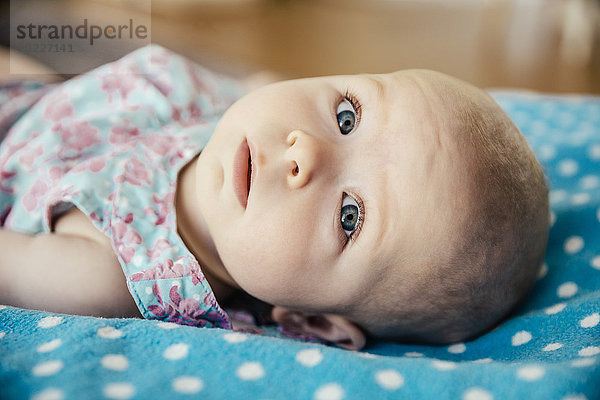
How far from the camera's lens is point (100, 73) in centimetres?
125

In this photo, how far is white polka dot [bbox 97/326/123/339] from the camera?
0.65 meters

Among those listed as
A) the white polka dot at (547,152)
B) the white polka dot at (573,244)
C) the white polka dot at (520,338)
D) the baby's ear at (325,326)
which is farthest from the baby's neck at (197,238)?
the white polka dot at (547,152)

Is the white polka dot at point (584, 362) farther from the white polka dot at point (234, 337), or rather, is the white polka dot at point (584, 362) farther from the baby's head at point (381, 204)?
the white polka dot at point (234, 337)

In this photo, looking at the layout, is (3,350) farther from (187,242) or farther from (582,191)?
(582,191)

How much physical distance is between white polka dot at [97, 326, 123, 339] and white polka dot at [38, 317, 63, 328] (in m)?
0.06

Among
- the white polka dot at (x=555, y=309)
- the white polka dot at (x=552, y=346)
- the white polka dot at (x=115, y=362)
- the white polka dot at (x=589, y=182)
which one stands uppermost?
the white polka dot at (x=589, y=182)

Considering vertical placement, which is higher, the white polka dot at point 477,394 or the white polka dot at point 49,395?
the white polka dot at point 49,395

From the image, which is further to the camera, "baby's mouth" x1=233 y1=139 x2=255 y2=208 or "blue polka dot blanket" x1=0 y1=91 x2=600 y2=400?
"baby's mouth" x1=233 y1=139 x2=255 y2=208

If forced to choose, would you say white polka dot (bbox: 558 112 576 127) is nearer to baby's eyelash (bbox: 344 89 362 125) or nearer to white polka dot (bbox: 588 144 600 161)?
white polka dot (bbox: 588 144 600 161)

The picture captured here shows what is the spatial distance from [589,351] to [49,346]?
66cm

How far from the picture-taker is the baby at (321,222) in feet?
2.56

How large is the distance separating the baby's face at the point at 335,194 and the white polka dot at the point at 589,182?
21.4 inches
